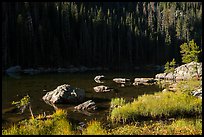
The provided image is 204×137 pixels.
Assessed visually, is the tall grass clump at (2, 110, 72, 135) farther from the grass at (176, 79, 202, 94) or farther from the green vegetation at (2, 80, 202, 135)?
the grass at (176, 79, 202, 94)

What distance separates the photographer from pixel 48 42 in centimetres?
10319

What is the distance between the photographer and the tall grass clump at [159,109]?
25.9m

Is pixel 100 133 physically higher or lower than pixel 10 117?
higher

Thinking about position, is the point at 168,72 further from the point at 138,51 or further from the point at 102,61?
the point at 138,51

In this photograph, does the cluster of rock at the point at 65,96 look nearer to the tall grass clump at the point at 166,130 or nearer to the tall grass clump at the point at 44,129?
the tall grass clump at the point at 44,129

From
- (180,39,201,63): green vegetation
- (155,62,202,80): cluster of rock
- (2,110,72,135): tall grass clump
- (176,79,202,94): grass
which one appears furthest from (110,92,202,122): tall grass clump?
(155,62,202,80): cluster of rock

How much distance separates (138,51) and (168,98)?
102160 millimetres

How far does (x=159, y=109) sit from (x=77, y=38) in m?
91.6

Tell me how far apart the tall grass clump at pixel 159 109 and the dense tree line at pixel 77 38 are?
72.2 metres

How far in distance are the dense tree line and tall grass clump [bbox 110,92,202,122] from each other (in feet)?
237

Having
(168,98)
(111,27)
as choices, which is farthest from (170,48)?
(168,98)

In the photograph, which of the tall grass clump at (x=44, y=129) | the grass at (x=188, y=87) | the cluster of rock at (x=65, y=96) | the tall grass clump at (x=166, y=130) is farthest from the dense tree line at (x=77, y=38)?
the tall grass clump at (x=166, y=130)

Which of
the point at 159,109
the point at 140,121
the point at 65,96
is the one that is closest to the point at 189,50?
the point at 65,96

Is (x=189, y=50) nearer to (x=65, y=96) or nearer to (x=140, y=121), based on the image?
(x=65, y=96)
